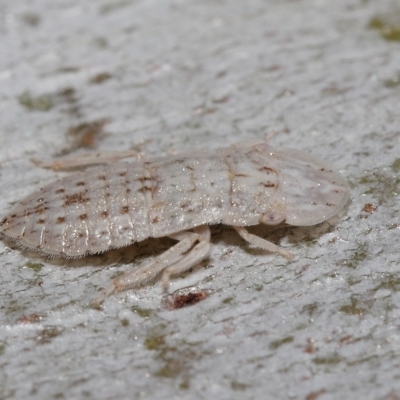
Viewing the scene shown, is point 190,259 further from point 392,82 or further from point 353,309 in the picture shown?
point 392,82

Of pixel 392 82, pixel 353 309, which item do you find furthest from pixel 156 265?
pixel 392 82

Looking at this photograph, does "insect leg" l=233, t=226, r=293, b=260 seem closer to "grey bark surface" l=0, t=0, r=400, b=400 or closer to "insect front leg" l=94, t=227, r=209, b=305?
"grey bark surface" l=0, t=0, r=400, b=400

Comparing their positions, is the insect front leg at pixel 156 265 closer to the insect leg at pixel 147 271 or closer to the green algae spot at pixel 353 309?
the insect leg at pixel 147 271

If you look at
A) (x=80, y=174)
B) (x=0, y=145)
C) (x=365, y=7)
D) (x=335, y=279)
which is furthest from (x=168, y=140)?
(x=365, y=7)

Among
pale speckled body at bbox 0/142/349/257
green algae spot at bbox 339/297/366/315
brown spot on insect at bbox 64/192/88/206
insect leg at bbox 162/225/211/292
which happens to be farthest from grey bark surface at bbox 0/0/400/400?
brown spot on insect at bbox 64/192/88/206

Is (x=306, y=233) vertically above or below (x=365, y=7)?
below

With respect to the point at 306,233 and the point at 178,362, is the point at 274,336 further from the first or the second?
the point at 306,233

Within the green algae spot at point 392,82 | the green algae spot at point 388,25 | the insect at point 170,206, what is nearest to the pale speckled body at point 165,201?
the insect at point 170,206

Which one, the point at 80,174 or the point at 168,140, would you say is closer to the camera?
the point at 80,174
